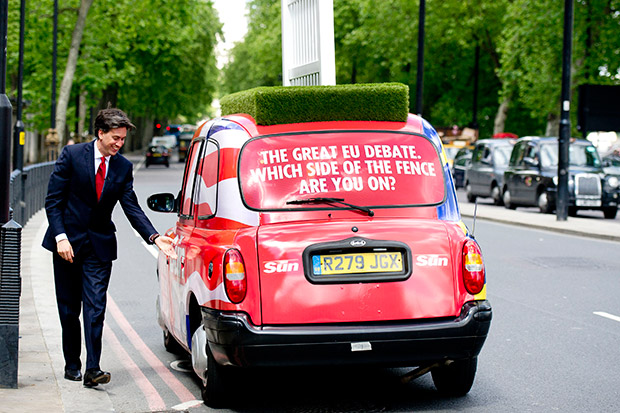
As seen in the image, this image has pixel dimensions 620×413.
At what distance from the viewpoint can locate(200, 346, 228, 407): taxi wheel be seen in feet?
21.1

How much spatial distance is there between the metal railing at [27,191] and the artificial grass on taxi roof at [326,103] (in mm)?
11432

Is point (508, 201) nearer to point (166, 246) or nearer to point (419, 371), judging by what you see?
point (419, 371)

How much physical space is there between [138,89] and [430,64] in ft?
59.4

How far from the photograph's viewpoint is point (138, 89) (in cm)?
6800

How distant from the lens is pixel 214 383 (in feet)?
21.2

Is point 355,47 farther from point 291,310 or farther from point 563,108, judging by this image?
point 291,310

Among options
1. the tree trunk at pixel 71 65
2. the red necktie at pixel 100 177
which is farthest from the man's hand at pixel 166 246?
the tree trunk at pixel 71 65

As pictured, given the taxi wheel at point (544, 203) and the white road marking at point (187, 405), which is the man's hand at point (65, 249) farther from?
the taxi wheel at point (544, 203)

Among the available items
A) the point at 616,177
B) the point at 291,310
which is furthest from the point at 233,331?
the point at 616,177

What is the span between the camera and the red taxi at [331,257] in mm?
6090

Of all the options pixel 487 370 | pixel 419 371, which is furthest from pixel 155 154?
pixel 419 371

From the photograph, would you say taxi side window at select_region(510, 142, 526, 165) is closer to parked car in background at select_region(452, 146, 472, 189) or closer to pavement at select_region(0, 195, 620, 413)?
parked car in background at select_region(452, 146, 472, 189)

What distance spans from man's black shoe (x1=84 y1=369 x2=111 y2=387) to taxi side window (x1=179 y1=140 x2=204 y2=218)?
1.16 meters

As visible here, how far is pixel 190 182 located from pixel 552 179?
70.5 feet
